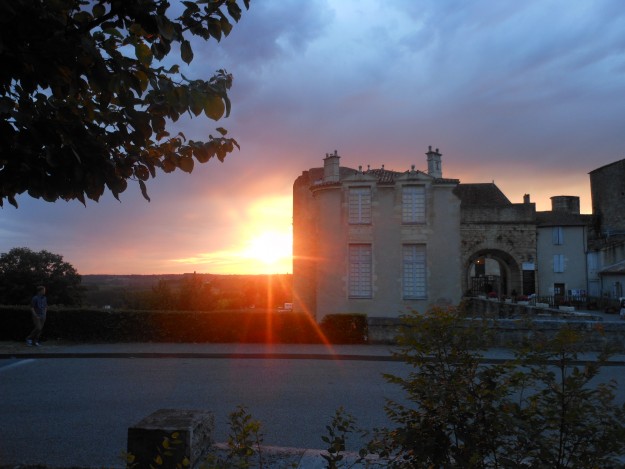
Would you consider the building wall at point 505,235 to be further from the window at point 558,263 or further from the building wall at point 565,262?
the window at point 558,263

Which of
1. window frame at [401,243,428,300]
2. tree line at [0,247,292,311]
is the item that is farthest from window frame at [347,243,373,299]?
tree line at [0,247,292,311]

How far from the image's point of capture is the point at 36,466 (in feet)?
14.1

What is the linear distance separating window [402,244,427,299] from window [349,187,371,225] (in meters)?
2.34

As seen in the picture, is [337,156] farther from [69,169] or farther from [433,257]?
[69,169]

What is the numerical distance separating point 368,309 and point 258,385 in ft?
46.6

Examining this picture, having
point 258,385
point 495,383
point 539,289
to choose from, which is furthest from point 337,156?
point 495,383

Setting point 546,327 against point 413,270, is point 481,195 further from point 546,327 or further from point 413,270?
point 546,327

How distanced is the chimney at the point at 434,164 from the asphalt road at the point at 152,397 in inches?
554

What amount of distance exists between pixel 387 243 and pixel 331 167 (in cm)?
485

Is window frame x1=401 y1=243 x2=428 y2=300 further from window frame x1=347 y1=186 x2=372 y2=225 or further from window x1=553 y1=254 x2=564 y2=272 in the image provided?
window x1=553 y1=254 x2=564 y2=272

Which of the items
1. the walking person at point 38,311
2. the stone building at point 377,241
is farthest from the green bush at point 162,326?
the stone building at point 377,241

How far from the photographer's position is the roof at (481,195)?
129 ft

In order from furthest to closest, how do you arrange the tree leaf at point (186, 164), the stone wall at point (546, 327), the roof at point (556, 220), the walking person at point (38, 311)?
the roof at point (556, 220) → the walking person at point (38, 311) → the stone wall at point (546, 327) → the tree leaf at point (186, 164)

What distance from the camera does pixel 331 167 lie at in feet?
80.1
